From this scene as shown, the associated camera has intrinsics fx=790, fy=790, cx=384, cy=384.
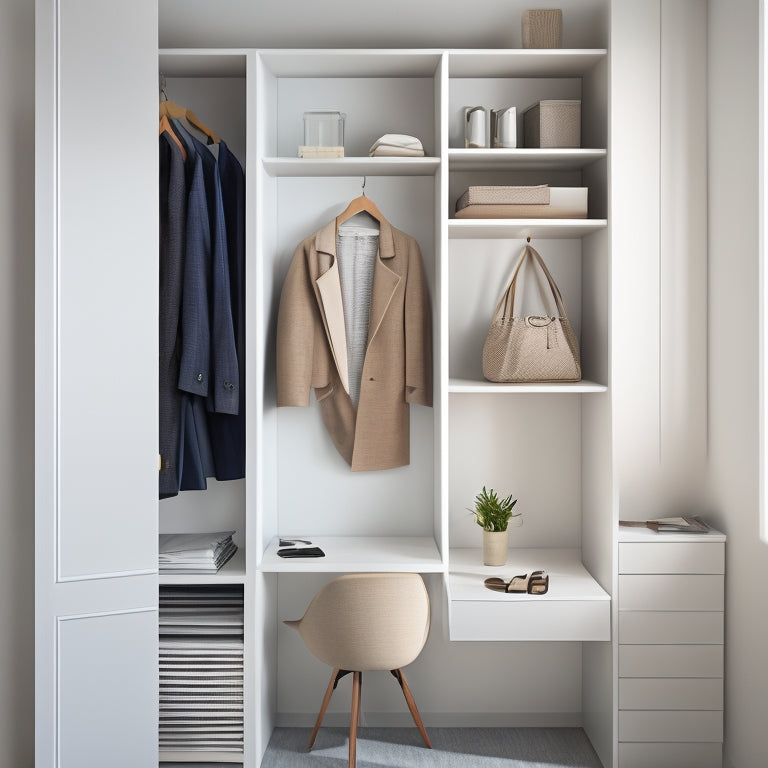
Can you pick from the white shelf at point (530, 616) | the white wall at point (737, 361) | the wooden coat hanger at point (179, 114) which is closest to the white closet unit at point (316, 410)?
the white shelf at point (530, 616)

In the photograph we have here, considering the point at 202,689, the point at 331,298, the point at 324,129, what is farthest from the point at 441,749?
the point at 324,129

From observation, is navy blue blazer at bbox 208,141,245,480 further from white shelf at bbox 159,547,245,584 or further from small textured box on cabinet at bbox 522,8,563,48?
small textured box on cabinet at bbox 522,8,563,48

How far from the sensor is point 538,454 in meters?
3.12

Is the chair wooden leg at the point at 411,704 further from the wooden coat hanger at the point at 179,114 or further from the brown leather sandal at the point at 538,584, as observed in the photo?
the wooden coat hanger at the point at 179,114

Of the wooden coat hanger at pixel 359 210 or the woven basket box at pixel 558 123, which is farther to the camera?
the wooden coat hanger at pixel 359 210

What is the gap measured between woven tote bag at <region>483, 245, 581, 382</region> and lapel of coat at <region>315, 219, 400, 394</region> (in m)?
0.44

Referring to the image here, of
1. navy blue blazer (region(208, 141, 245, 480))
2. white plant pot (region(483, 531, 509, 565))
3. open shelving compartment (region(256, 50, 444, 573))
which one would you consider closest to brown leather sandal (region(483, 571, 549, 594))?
white plant pot (region(483, 531, 509, 565))

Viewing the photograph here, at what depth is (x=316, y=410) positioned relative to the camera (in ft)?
10.3

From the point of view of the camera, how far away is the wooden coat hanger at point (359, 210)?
2.98m

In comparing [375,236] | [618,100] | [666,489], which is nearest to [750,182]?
[618,100]

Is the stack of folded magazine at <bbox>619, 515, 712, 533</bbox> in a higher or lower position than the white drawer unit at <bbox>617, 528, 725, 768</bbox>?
higher

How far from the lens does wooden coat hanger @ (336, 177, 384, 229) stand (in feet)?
9.77

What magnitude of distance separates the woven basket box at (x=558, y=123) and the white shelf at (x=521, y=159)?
0.05 m

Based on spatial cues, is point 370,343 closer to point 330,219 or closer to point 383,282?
point 383,282
